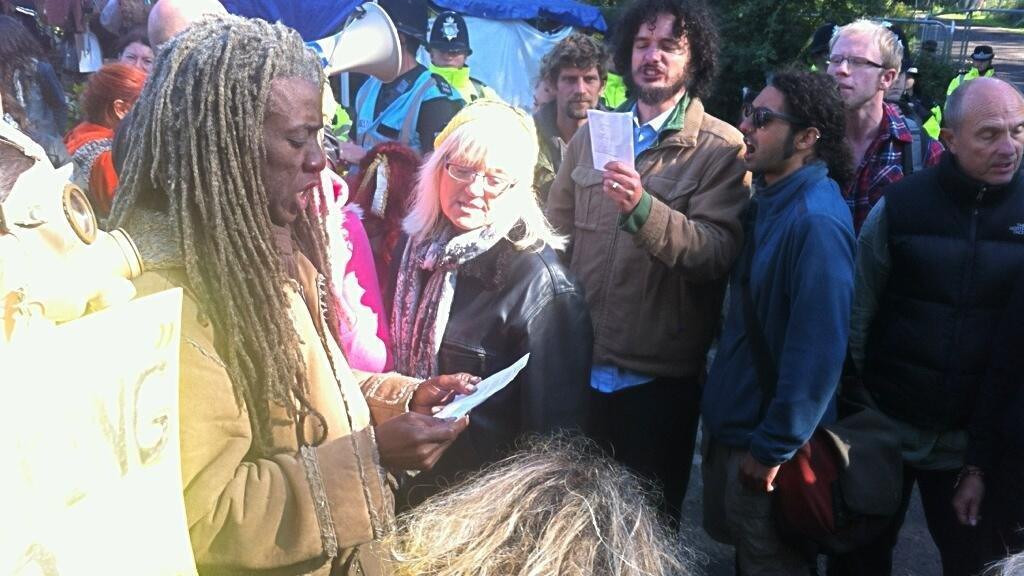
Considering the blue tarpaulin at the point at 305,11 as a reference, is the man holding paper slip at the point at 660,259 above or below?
below

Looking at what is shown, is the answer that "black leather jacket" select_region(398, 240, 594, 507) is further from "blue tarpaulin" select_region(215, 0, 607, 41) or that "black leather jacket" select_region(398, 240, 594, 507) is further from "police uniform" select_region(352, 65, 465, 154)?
"blue tarpaulin" select_region(215, 0, 607, 41)

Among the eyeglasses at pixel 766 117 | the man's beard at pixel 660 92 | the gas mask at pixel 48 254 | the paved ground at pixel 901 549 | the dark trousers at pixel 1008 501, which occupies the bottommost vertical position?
the paved ground at pixel 901 549

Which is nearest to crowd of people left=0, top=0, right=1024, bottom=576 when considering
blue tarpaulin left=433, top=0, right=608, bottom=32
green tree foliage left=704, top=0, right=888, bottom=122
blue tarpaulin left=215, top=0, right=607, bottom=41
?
blue tarpaulin left=215, top=0, right=607, bottom=41

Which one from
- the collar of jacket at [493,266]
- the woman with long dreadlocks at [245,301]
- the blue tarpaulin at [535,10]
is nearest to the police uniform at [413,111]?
the collar of jacket at [493,266]

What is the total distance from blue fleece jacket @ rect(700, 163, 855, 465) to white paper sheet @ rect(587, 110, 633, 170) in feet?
1.76

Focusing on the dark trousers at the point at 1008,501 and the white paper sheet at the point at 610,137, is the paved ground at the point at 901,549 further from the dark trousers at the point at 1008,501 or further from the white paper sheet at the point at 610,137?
the white paper sheet at the point at 610,137

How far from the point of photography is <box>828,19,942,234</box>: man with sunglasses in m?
3.72

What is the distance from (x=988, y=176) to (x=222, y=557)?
2.57 m

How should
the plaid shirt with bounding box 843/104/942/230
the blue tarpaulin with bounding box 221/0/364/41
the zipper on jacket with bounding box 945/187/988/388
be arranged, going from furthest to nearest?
the blue tarpaulin with bounding box 221/0/364/41 → the plaid shirt with bounding box 843/104/942/230 → the zipper on jacket with bounding box 945/187/988/388

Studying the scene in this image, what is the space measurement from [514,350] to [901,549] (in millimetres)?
2808

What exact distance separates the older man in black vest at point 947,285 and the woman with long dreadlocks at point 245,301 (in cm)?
206

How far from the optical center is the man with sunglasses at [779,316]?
2426 millimetres

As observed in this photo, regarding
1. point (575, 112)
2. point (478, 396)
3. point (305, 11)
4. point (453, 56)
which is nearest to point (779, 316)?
point (478, 396)

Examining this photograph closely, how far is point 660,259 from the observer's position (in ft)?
9.19
